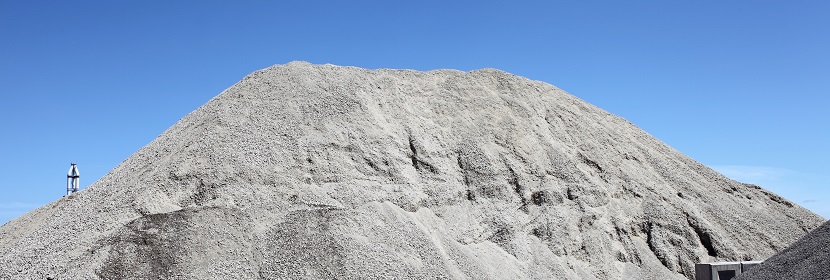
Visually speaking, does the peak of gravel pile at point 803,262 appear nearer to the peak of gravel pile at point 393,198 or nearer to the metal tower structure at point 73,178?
the peak of gravel pile at point 393,198

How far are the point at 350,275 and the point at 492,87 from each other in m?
15.1

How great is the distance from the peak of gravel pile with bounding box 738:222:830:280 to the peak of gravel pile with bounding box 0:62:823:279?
634 centimetres

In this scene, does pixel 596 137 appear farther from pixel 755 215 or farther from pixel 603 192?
pixel 755 215

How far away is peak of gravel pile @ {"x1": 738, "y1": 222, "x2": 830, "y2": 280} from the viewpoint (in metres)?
17.8

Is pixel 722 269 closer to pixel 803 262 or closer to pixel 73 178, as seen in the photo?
pixel 803 262

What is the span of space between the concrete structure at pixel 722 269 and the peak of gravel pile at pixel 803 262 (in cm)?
460

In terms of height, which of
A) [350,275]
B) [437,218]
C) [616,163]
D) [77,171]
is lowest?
[350,275]

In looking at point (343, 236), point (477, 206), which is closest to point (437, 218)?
point (477, 206)

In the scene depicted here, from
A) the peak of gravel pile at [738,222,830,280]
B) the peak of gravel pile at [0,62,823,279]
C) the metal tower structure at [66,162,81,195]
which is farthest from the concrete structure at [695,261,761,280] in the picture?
the metal tower structure at [66,162,81,195]

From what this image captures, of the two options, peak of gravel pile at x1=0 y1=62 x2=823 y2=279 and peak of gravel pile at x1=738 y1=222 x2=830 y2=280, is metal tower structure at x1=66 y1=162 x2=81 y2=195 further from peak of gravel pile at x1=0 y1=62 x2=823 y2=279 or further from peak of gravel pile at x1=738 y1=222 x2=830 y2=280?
peak of gravel pile at x1=738 y1=222 x2=830 y2=280

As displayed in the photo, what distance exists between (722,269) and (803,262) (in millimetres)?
6907

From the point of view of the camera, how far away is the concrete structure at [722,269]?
995 inches

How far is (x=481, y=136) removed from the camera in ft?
94.0

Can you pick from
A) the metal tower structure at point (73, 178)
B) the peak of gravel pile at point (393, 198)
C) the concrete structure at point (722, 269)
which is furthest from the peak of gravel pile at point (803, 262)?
the metal tower structure at point (73, 178)
